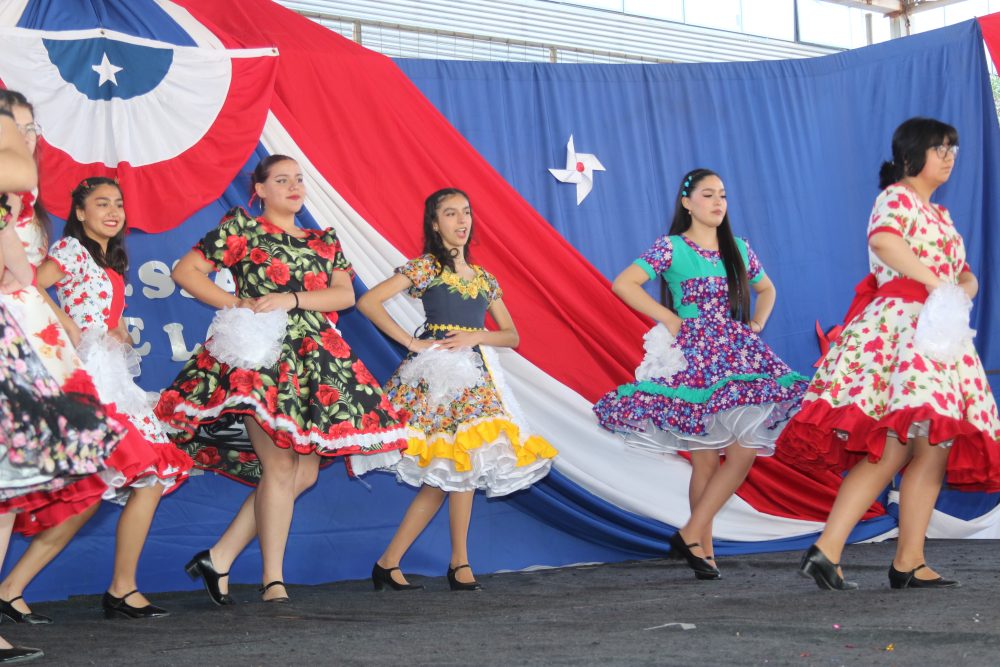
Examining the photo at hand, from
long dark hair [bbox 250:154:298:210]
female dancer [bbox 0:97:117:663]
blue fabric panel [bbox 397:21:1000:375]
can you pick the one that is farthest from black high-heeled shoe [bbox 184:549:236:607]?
blue fabric panel [bbox 397:21:1000:375]

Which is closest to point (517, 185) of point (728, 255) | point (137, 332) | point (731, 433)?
point (728, 255)

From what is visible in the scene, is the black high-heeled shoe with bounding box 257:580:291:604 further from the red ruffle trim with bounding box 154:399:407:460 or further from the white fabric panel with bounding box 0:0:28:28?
the white fabric panel with bounding box 0:0:28:28

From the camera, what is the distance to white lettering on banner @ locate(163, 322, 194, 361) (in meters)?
4.06

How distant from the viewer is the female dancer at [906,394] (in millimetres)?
3188

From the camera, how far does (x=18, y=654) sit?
8.17 feet

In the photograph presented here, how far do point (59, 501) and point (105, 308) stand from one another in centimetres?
90

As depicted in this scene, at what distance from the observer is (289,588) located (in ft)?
13.4

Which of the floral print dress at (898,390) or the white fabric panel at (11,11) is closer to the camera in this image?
the floral print dress at (898,390)

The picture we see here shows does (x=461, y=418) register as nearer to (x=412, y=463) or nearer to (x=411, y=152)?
(x=412, y=463)

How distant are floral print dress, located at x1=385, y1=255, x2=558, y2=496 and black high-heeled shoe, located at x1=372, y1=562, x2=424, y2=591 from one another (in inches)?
12.4

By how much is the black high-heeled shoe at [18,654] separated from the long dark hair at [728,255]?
2.58 m

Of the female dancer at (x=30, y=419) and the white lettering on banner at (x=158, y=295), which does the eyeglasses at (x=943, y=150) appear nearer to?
the white lettering on banner at (x=158, y=295)

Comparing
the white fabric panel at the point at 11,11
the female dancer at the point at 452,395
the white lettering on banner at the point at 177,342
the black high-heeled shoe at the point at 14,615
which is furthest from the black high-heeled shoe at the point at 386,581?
the white fabric panel at the point at 11,11

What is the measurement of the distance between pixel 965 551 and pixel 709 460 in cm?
115
